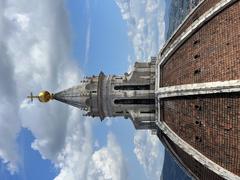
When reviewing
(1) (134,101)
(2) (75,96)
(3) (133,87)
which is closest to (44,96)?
(2) (75,96)

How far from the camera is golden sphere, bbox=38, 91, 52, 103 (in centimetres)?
4362

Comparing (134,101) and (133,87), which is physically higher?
(133,87)

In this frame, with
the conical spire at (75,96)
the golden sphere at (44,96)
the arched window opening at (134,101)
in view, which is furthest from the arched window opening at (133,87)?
the golden sphere at (44,96)

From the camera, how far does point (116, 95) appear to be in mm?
41375

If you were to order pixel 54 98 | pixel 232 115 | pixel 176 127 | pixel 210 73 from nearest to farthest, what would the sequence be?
1. pixel 232 115
2. pixel 210 73
3. pixel 176 127
4. pixel 54 98

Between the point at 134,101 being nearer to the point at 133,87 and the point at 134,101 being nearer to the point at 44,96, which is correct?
the point at 133,87

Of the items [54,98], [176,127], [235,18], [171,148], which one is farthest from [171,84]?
[54,98]

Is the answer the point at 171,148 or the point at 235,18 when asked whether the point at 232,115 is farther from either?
the point at 171,148

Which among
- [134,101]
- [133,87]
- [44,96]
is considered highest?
[133,87]

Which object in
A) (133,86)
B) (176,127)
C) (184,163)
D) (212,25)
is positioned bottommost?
(184,163)

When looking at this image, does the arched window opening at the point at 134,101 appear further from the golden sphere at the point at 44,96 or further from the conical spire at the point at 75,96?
the golden sphere at the point at 44,96

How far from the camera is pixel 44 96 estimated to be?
4362 cm

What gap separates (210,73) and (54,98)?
15.9 metres

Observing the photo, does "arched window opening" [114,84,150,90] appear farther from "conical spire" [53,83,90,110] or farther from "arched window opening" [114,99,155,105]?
"conical spire" [53,83,90,110]
